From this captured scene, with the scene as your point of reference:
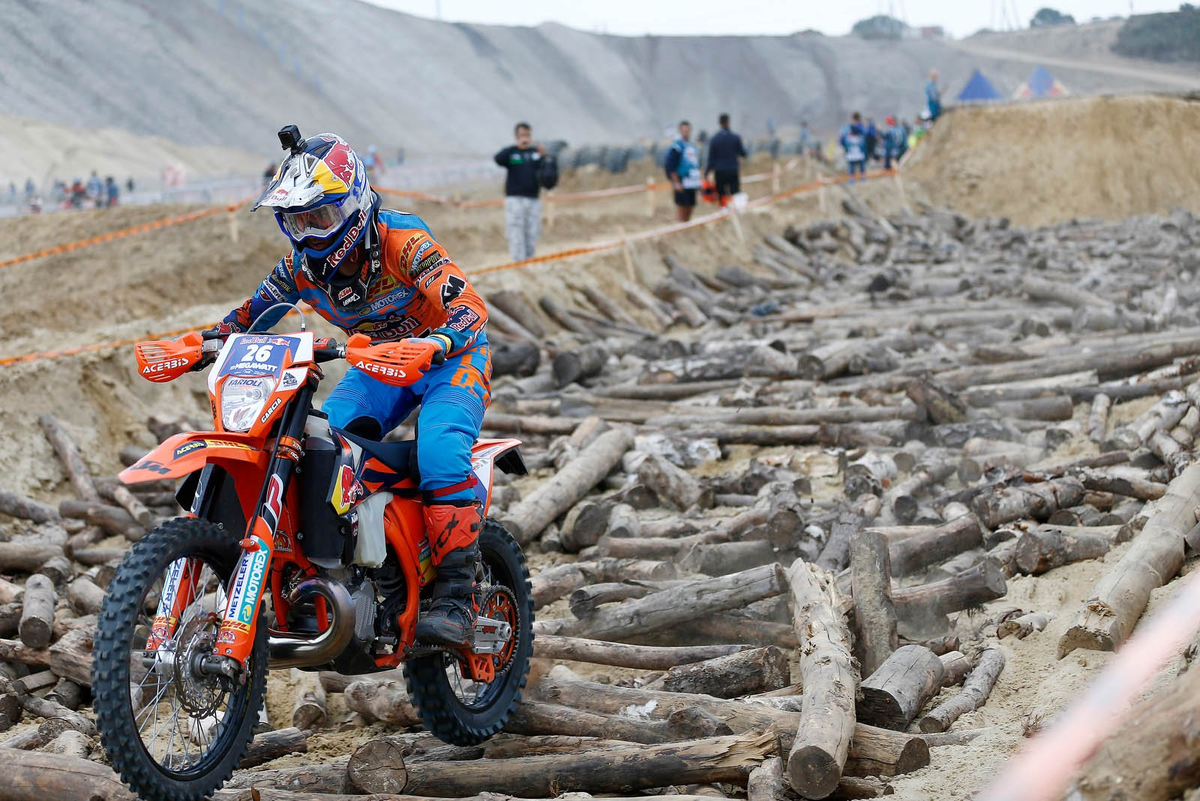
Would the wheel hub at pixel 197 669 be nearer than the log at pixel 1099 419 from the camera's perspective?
Yes

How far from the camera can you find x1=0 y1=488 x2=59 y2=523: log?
875 cm

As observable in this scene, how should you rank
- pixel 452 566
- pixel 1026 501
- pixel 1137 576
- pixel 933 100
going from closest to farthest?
1. pixel 452 566
2. pixel 1137 576
3. pixel 1026 501
4. pixel 933 100

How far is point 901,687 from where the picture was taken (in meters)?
4.80

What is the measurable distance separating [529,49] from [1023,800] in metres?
96.3

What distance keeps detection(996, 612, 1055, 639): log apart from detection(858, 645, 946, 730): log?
746mm

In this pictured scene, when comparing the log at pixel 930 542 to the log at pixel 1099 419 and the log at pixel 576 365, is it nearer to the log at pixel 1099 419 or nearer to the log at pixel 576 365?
the log at pixel 1099 419

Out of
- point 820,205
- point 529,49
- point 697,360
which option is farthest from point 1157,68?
point 697,360

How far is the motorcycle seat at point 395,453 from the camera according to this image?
468cm

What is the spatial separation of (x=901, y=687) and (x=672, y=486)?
392cm

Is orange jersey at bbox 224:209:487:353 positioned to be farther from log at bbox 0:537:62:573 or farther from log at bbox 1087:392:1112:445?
log at bbox 1087:392:1112:445

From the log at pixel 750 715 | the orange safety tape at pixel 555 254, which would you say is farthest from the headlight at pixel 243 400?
the orange safety tape at pixel 555 254

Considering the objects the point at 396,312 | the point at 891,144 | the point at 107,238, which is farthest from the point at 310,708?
the point at 891,144

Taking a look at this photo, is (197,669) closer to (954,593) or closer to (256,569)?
(256,569)

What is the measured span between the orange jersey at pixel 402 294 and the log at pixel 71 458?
4.78m
